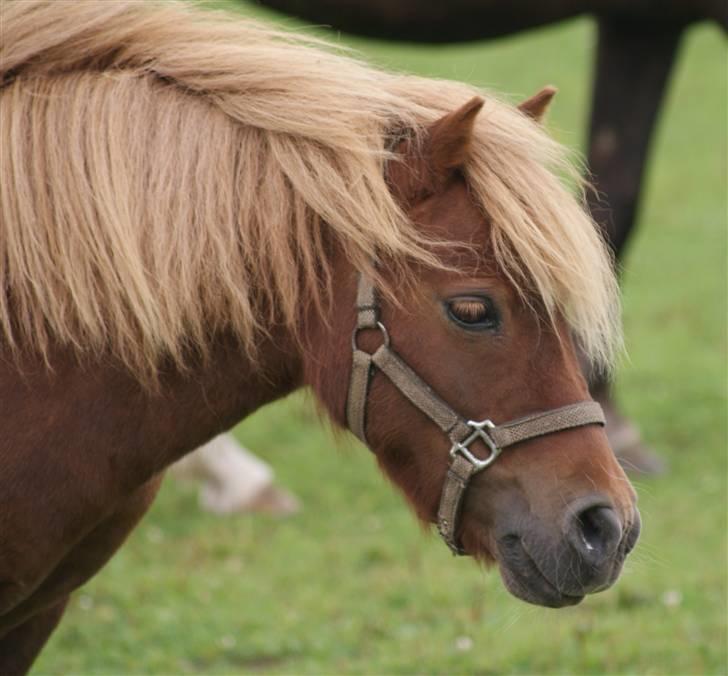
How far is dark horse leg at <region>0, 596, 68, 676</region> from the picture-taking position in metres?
2.87

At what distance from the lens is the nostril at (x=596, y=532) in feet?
7.70

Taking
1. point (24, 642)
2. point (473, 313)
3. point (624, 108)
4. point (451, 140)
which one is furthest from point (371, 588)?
point (451, 140)

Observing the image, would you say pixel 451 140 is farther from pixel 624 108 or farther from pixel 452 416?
pixel 624 108

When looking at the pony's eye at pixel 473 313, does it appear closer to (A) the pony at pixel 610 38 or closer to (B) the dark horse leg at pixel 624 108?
(A) the pony at pixel 610 38

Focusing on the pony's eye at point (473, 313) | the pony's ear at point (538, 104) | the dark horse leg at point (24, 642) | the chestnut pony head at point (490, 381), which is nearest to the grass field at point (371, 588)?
Result: the pony's ear at point (538, 104)

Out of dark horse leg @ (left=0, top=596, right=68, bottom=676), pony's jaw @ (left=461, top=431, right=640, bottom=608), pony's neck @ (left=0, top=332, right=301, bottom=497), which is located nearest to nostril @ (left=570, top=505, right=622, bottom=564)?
pony's jaw @ (left=461, top=431, right=640, bottom=608)

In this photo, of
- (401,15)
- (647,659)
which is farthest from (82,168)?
(401,15)

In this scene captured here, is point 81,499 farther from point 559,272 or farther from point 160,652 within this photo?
point 160,652

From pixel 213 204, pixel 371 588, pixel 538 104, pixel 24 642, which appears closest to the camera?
pixel 213 204

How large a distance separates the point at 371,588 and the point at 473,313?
8.44ft

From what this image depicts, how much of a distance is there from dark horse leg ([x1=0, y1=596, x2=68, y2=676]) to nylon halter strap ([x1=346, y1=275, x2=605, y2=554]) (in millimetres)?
920

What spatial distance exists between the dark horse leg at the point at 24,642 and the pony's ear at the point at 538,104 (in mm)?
1424

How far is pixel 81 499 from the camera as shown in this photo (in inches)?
98.3

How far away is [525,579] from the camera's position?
2.43m
